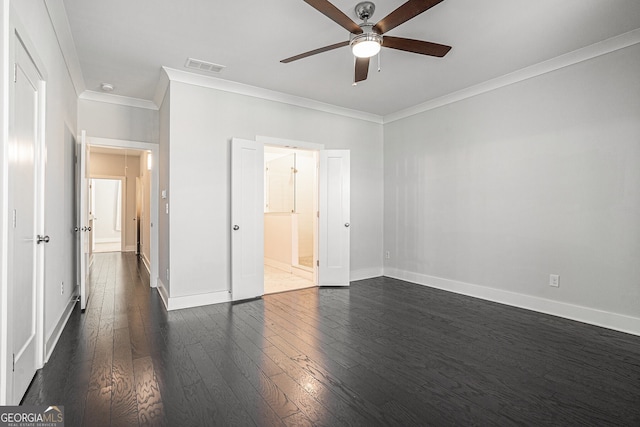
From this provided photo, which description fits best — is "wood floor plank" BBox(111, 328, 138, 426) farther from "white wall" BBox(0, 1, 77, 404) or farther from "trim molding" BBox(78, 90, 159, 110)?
"trim molding" BBox(78, 90, 159, 110)

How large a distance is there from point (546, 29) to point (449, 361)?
3061mm

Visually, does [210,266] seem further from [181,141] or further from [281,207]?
[281,207]

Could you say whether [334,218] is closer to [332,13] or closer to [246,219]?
[246,219]

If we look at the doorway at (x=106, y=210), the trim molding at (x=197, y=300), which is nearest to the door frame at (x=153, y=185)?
the trim molding at (x=197, y=300)

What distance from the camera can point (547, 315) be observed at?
11.8 ft

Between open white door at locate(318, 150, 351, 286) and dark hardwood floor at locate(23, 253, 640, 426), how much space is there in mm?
1151

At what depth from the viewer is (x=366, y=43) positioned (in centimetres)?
259

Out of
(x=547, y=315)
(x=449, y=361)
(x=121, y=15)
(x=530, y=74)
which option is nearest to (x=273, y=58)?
(x=121, y=15)

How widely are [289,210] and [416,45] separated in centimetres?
440

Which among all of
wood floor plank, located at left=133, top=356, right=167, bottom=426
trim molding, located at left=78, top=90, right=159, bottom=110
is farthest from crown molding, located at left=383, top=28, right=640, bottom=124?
wood floor plank, located at left=133, top=356, right=167, bottom=426

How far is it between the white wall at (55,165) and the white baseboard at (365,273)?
376 centimetres

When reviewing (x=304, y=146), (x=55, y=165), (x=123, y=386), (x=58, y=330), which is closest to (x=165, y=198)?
(x=55, y=165)

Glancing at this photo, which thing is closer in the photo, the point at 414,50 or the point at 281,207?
the point at 414,50

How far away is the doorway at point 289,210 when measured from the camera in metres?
6.25
